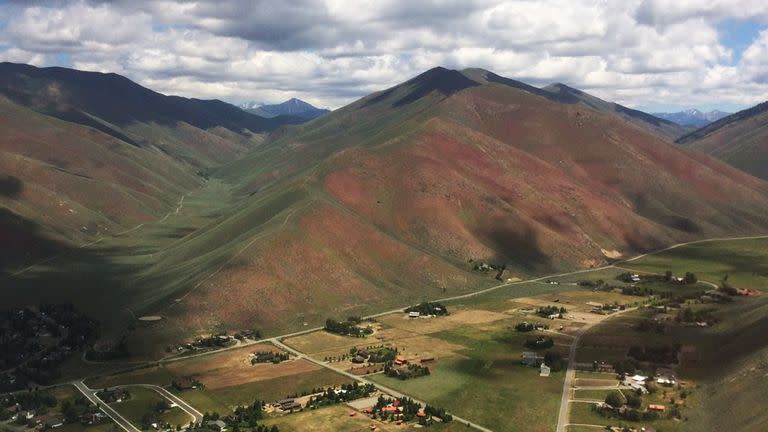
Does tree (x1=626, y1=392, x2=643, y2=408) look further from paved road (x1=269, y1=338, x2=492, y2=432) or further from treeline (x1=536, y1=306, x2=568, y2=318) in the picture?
treeline (x1=536, y1=306, x2=568, y2=318)

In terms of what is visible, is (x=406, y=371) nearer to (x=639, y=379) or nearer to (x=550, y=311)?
(x=639, y=379)

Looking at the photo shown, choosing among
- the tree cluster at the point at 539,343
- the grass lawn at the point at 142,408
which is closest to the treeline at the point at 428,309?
the tree cluster at the point at 539,343

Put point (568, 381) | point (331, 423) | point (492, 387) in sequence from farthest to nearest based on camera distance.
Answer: point (568, 381), point (492, 387), point (331, 423)

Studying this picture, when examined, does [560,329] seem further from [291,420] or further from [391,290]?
[291,420]

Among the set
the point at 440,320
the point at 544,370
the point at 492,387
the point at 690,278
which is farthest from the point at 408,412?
the point at 690,278

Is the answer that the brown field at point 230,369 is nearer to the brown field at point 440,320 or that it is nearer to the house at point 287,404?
the house at point 287,404

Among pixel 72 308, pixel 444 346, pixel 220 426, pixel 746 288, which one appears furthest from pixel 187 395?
pixel 746 288

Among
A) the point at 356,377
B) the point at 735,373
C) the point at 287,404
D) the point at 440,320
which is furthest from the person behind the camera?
the point at 440,320

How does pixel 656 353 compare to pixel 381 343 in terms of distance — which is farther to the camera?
pixel 381 343

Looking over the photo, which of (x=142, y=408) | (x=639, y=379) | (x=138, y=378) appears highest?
(x=639, y=379)

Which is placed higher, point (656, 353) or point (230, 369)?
point (656, 353)
